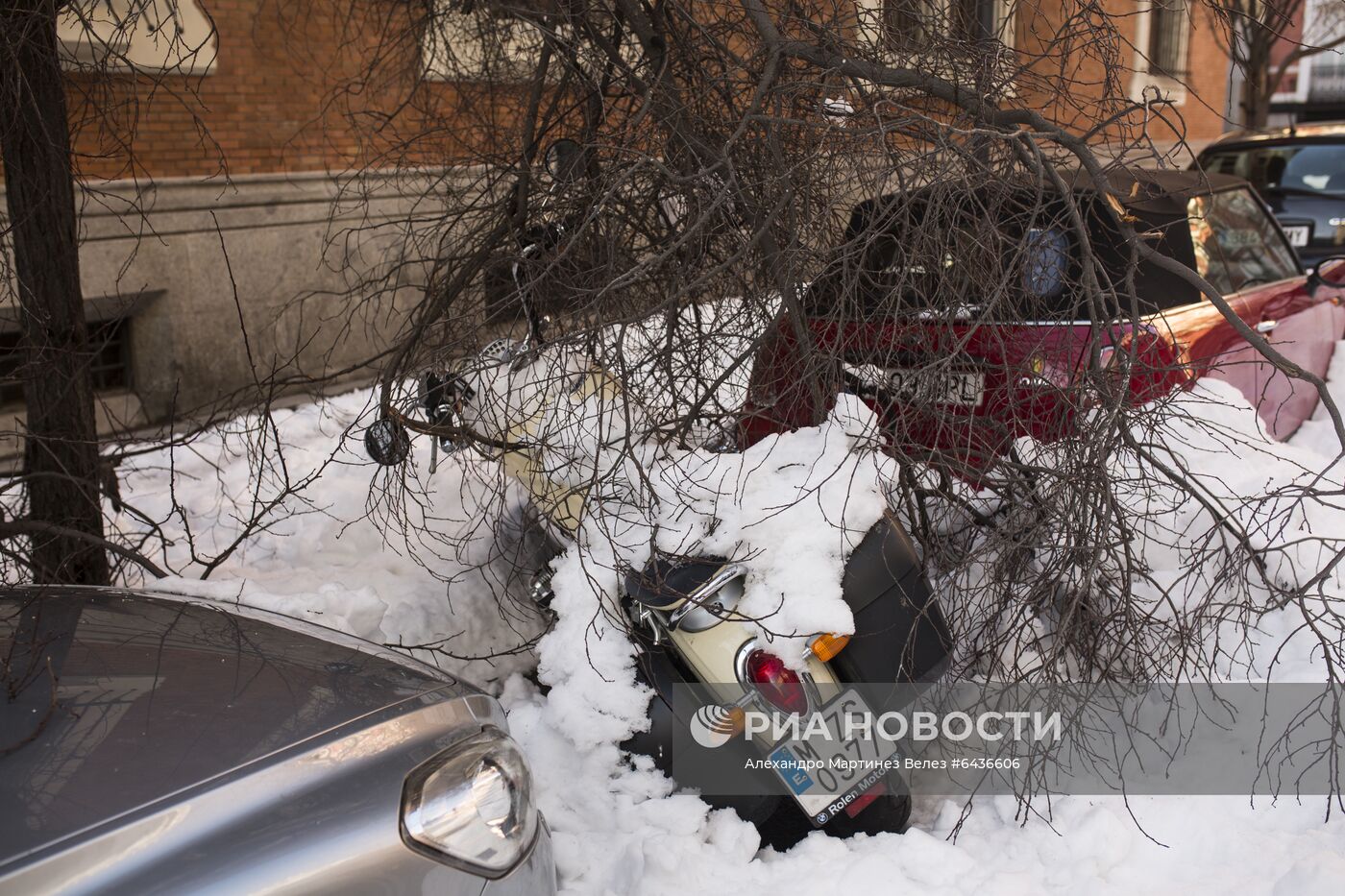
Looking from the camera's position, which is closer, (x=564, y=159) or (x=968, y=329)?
(x=968, y=329)

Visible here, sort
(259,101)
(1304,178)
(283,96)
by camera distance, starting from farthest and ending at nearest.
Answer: (1304,178) → (283,96) → (259,101)

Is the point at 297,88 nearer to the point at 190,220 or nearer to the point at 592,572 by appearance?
the point at 190,220

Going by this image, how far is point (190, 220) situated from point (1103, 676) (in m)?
6.49

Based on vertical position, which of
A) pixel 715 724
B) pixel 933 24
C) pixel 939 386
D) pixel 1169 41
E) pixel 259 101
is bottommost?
pixel 715 724

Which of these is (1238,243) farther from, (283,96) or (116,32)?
(283,96)

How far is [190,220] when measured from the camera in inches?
301

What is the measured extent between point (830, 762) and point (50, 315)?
2.97 metres

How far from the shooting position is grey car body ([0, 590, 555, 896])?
5.99 ft

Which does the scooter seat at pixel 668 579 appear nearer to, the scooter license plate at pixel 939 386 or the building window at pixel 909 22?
the scooter license plate at pixel 939 386

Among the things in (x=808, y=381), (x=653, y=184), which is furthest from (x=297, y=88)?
(x=808, y=381)

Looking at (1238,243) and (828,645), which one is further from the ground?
(1238,243)

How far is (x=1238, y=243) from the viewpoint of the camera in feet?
19.6

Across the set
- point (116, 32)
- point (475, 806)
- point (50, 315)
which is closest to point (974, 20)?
point (116, 32)

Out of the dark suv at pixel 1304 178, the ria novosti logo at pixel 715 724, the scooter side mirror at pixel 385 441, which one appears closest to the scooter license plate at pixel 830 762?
the ria novosti logo at pixel 715 724
